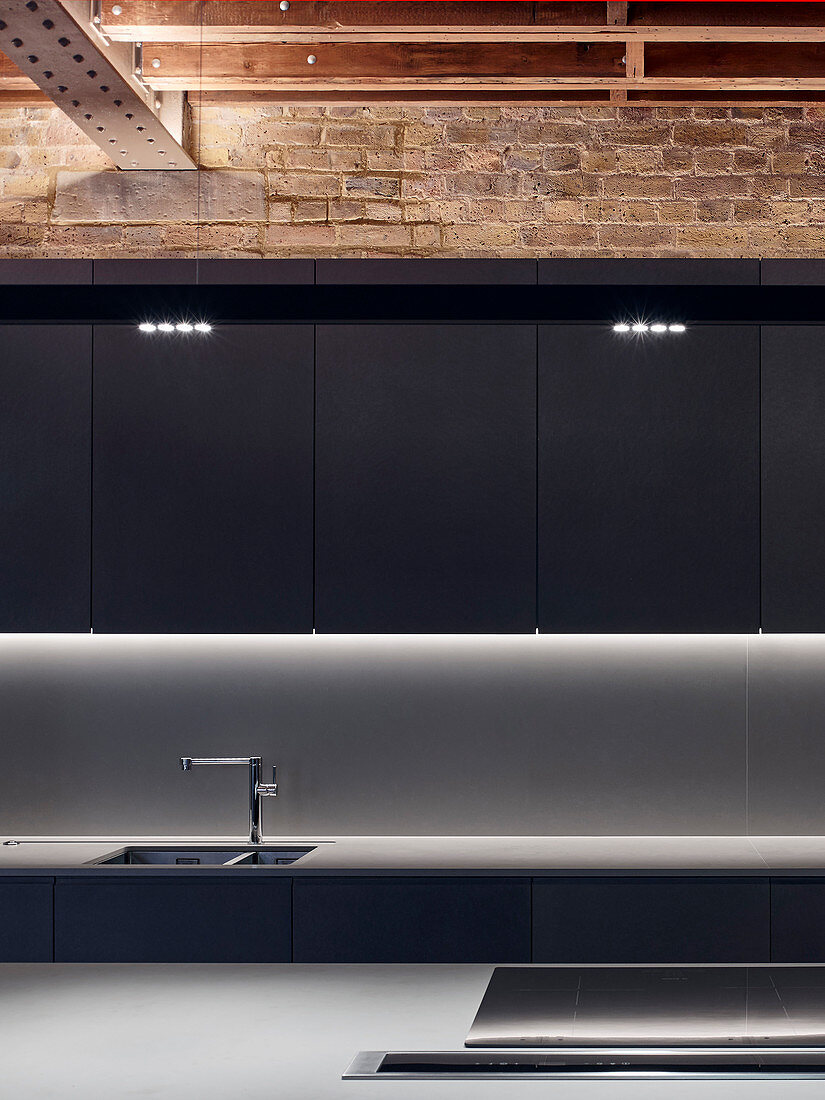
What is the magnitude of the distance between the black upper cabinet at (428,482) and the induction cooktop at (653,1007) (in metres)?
1.65

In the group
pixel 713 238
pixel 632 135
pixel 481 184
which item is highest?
pixel 632 135

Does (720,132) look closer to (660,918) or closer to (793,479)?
(793,479)

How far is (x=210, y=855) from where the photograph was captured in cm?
375

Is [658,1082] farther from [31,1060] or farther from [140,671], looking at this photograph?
[140,671]

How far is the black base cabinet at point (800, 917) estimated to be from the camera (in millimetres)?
3295

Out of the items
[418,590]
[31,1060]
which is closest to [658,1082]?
[31,1060]

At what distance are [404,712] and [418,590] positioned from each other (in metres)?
0.52

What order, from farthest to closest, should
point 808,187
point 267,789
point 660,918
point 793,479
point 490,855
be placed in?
point 808,187
point 267,789
point 793,479
point 490,855
point 660,918

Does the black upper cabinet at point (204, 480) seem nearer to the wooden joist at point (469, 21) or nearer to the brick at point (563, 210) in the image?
the wooden joist at point (469, 21)

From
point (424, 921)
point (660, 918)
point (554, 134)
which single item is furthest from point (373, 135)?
point (660, 918)

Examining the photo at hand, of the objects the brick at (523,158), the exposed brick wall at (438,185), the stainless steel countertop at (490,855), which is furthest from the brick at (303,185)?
the stainless steel countertop at (490,855)

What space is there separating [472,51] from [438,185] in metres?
0.53

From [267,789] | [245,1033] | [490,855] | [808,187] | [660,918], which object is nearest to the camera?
[245,1033]

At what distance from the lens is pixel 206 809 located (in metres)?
3.97
